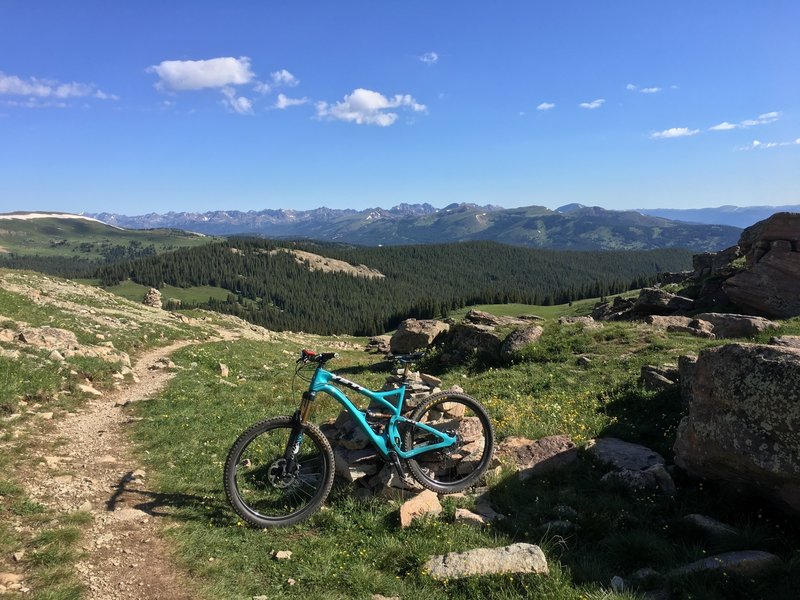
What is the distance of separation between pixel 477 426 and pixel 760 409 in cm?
512

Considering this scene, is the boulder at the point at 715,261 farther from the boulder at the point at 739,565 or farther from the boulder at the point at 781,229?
the boulder at the point at 739,565

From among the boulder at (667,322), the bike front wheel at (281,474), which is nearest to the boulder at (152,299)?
the boulder at (667,322)

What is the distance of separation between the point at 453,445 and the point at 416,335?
25.1 metres

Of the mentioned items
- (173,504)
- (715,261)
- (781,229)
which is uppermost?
(781,229)

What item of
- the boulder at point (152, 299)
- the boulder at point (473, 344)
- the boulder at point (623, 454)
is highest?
the boulder at point (623, 454)

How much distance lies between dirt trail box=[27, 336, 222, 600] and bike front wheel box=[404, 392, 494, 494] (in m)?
4.58

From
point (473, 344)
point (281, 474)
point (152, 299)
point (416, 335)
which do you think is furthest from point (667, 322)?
point (152, 299)

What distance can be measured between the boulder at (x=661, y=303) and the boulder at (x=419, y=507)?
34.1 m

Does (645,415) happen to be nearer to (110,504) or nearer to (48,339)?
(110,504)

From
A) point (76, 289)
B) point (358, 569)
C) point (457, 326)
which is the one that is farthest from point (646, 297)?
point (76, 289)

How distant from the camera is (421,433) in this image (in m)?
9.27

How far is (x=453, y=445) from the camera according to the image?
31.1 feet

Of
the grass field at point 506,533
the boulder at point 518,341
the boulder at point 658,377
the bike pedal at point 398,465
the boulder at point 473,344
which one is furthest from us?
the boulder at point 473,344

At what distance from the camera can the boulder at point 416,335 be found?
34.0 meters
